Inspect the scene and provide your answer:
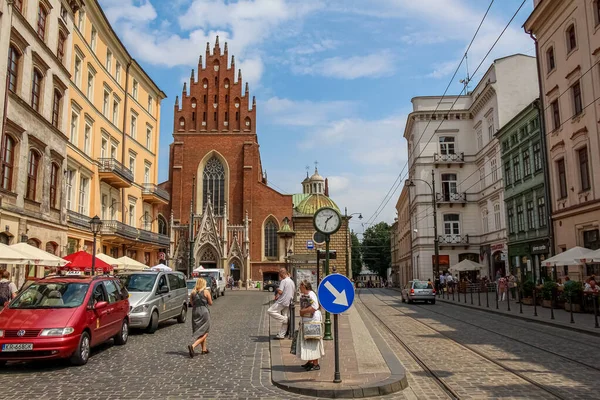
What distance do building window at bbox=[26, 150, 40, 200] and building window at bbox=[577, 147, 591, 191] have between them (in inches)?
882

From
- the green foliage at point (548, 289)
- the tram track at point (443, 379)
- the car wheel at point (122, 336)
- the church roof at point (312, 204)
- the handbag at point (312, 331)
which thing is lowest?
the tram track at point (443, 379)

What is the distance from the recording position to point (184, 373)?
869 cm

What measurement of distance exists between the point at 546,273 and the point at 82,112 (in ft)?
82.2

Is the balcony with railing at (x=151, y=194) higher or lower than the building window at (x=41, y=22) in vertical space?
lower

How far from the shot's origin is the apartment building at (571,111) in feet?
70.5

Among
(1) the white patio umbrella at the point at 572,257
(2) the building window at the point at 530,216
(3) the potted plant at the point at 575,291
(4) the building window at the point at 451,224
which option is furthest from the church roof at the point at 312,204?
(3) the potted plant at the point at 575,291

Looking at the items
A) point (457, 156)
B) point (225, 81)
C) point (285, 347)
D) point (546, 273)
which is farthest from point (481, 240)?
point (285, 347)

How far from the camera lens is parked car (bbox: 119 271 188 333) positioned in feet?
45.7

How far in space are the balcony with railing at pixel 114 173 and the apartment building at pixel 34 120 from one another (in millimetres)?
4909

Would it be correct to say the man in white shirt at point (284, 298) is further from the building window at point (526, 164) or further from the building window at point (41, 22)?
the building window at point (526, 164)

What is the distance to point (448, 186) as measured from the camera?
145ft

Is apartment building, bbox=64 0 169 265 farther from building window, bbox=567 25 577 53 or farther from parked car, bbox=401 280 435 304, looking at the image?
building window, bbox=567 25 577 53

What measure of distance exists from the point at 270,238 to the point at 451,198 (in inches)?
776

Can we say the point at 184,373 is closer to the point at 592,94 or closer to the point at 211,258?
the point at 592,94
